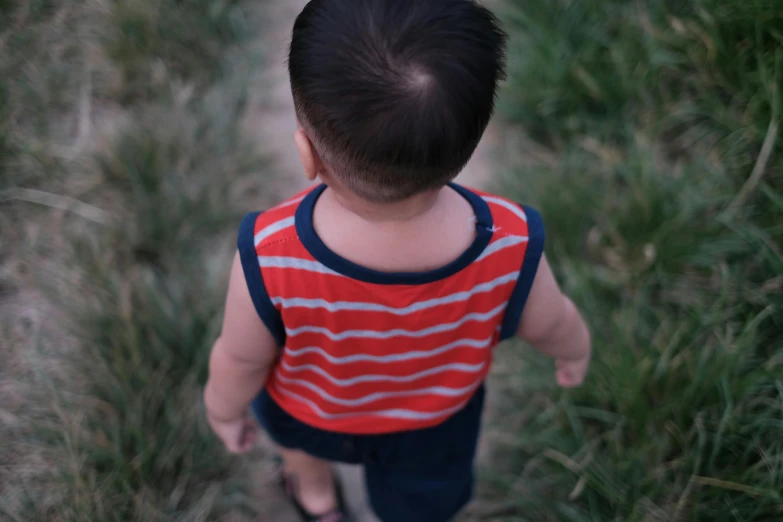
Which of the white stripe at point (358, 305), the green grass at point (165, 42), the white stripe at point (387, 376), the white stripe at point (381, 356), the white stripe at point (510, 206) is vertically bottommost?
the green grass at point (165, 42)

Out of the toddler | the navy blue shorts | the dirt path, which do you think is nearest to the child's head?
the toddler

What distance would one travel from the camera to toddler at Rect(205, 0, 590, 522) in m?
0.77

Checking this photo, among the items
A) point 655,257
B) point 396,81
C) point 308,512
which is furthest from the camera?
point 655,257

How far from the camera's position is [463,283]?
1.02 m

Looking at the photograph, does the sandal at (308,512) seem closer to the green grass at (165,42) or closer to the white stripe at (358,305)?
the white stripe at (358,305)

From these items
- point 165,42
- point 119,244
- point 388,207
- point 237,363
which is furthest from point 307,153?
point 165,42

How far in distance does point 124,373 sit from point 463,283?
1.13m

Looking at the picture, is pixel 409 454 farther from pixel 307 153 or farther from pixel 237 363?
pixel 307 153

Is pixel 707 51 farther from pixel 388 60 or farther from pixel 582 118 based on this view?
pixel 388 60

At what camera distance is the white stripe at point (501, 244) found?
1.01 metres

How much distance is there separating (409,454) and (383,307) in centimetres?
46

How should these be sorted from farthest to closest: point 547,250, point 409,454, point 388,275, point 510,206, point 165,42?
point 165,42, point 547,250, point 409,454, point 510,206, point 388,275

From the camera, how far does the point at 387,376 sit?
1.15m

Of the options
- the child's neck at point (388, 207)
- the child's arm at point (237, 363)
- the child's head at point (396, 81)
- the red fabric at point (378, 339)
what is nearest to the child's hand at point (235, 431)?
the child's arm at point (237, 363)
